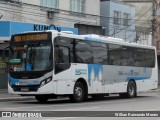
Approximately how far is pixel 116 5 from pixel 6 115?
106 feet

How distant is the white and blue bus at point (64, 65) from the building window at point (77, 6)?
12.8 meters

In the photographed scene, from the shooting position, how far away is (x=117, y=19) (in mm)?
45844

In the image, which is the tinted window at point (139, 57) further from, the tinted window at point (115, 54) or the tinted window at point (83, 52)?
the tinted window at point (83, 52)

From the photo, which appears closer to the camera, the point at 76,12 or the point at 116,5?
the point at 76,12

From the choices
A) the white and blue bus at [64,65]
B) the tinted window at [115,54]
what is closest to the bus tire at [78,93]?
the white and blue bus at [64,65]

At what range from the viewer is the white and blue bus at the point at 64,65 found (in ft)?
67.4

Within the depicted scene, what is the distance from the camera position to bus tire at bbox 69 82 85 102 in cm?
2192

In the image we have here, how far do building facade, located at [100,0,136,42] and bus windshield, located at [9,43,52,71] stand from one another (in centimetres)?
2212

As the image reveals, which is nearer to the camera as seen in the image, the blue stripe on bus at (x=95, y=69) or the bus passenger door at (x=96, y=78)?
the blue stripe on bus at (x=95, y=69)

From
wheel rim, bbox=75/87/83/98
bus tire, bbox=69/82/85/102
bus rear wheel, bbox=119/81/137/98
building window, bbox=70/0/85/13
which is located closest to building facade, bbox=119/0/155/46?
building window, bbox=70/0/85/13

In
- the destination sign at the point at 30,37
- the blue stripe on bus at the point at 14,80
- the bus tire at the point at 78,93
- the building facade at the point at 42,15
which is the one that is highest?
the building facade at the point at 42,15

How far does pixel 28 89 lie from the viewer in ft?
67.7

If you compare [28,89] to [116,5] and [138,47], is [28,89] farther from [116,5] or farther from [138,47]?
[116,5]

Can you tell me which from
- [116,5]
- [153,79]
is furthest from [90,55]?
[116,5]
